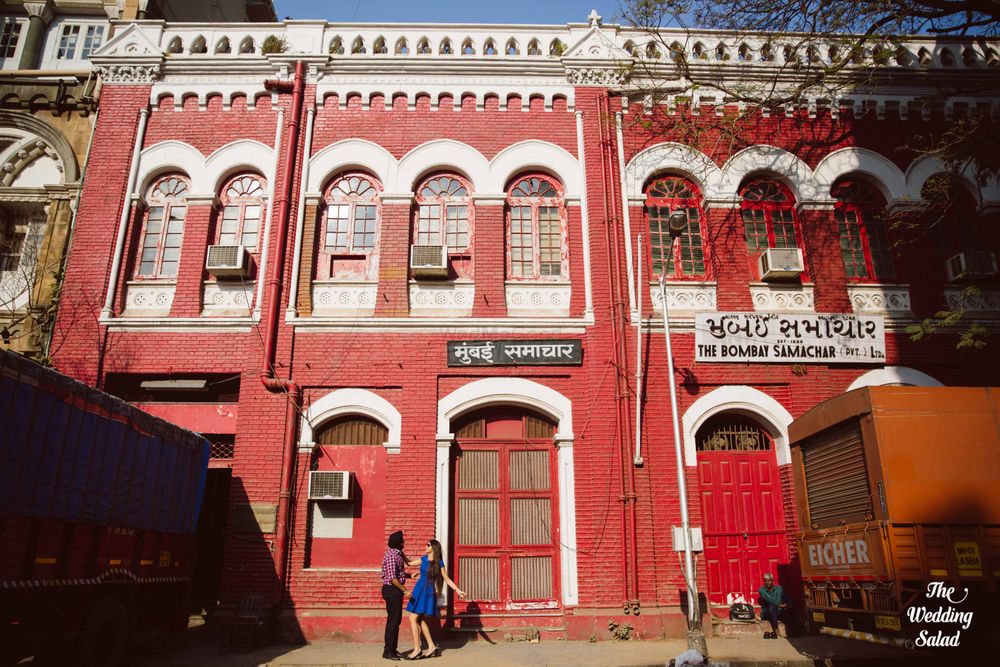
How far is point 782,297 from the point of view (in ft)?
42.2

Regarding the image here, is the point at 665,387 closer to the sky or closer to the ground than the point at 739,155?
closer to the ground

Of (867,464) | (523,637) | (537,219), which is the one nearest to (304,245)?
(537,219)

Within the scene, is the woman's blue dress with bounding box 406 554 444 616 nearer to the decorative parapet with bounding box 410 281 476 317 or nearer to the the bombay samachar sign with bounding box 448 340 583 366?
the the bombay samachar sign with bounding box 448 340 583 366

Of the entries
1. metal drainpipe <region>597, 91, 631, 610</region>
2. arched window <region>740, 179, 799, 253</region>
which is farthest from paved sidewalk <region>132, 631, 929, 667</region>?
arched window <region>740, 179, 799, 253</region>

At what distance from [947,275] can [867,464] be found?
699 cm

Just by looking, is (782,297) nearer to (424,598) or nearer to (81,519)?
(424,598)

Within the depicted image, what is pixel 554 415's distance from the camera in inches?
469

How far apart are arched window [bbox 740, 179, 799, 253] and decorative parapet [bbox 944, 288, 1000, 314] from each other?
118 inches

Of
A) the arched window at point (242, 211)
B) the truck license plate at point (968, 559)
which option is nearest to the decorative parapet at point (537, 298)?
the arched window at point (242, 211)

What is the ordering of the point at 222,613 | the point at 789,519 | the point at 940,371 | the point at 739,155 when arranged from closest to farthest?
the point at 222,613, the point at 789,519, the point at 940,371, the point at 739,155

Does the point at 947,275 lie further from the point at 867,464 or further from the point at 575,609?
the point at 575,609

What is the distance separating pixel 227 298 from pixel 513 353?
5406 mm

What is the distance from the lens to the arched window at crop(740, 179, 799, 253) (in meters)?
13.4

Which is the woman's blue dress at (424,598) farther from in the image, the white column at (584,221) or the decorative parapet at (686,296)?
the decorative parapet at (686,296)
